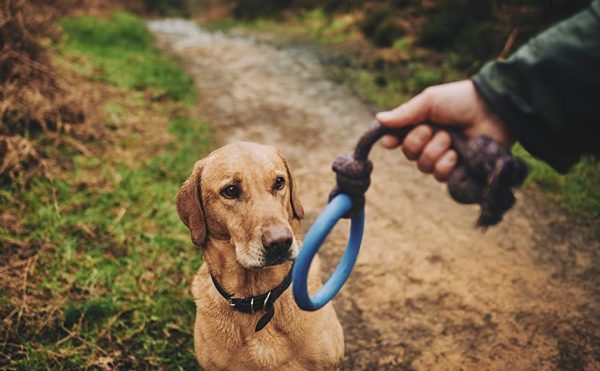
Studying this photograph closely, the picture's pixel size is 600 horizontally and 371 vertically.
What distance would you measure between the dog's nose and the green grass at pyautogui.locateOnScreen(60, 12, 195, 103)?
5882 millimetres

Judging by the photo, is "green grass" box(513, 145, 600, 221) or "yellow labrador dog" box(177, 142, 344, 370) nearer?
"yellow labrador dog" box(177, 142, 344, 370)

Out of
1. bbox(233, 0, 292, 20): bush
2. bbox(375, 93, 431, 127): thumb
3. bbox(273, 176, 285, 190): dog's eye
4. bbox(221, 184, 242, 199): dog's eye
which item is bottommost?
bbox(233, 0, 292, 20): bush

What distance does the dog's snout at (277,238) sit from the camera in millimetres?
2027

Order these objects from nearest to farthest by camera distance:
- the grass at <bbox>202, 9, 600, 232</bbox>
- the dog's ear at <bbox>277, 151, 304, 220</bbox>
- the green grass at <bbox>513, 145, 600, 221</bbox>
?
the dog's ear at <bbox>277, 151, 304, 220</bbox>, the green grass at <bbox>513, 145, 600, 221</bbox>, the grass at <bbox>202, 9, 600, 232</bbox>

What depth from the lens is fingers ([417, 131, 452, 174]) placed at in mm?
1486

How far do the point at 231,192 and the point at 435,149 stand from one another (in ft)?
4.05

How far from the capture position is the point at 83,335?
3012mm

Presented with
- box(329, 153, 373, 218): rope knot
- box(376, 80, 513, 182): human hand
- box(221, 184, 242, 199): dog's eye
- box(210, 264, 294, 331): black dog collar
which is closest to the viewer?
box(376, 80, 513, 182): human hand

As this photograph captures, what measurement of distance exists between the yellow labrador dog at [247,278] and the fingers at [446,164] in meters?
0.87

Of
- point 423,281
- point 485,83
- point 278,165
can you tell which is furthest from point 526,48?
point 423,281

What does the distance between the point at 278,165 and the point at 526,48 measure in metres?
1.48

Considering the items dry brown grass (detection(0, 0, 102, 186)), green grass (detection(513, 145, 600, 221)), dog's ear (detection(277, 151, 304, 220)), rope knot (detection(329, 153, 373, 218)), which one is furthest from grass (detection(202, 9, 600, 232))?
dry brown grass (detection(0, 0, 102, 186))

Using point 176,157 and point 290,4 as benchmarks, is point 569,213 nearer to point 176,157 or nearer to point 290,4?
point 176,157

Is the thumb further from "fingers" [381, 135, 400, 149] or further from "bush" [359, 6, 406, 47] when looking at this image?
"bush" [359, 6, 406, 47]
